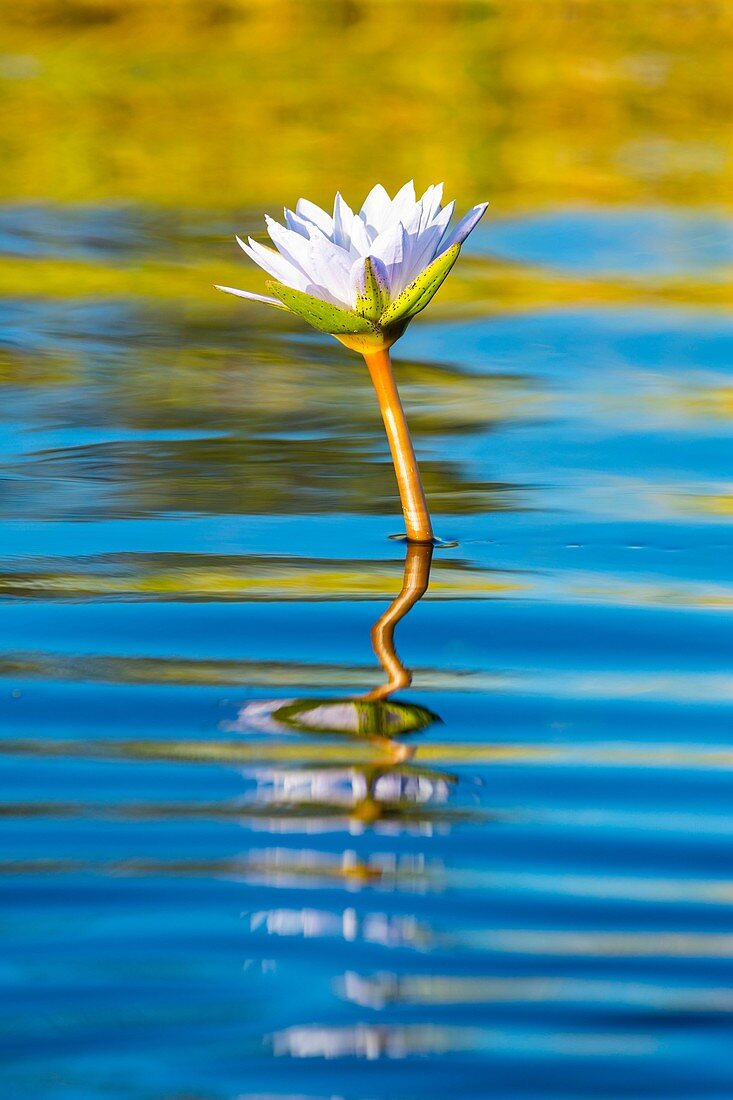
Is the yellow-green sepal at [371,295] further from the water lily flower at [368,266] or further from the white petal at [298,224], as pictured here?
the white petal at [298,224]

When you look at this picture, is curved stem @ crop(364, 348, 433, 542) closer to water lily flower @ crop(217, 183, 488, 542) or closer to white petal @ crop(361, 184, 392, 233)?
water lily flower @ crop(217, 183, 488, 542)

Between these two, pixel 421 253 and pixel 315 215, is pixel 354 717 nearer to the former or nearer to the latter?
pixel 421 253

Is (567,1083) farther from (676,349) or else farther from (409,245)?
(676,349)

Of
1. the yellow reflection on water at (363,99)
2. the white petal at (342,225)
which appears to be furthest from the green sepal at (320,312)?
the yellow reflection on water at (363,99)

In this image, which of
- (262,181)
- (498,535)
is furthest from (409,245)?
(262,181)

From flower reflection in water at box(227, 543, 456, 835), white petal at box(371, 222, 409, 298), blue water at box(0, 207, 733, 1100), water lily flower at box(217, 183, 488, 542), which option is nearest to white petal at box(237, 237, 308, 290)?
water lily flower at box(217, 183, 488, 542)

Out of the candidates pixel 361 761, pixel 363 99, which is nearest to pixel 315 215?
pixel 361 761
